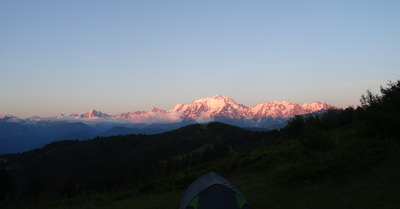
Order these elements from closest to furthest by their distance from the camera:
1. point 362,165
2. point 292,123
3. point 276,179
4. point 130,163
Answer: point 362,165
point 276,179
point 292,123
point 130,163

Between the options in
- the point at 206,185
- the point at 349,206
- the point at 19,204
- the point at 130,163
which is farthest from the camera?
the point at 130,163

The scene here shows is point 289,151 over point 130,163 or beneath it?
over

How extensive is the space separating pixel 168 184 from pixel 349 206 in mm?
16430

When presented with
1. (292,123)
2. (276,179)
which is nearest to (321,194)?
(276,179)

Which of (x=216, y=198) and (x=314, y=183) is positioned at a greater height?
(x=216, y=198)

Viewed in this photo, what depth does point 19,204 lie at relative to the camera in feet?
67.8

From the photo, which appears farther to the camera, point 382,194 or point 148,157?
point 148,157

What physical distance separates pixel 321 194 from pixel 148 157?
148283mm

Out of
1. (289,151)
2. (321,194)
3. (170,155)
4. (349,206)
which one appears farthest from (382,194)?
(170,155)

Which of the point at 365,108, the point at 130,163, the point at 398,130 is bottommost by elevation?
the point at 130,163

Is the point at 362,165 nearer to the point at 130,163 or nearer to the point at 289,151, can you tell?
the point at 289,151

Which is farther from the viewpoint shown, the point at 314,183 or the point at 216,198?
the point at 314,183

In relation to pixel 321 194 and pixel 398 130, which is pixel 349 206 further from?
pixel 398 130

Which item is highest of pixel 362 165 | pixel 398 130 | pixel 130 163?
pixel 398 130
